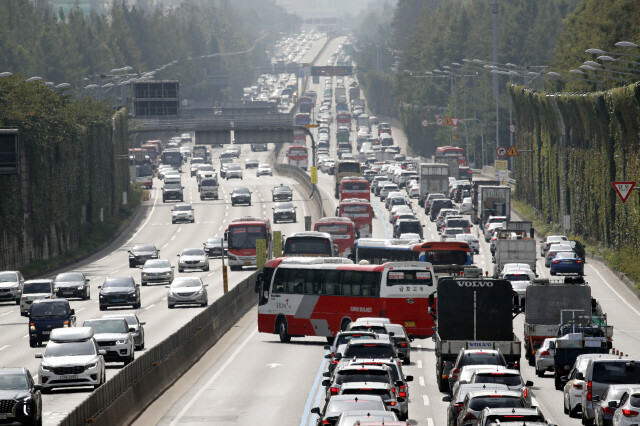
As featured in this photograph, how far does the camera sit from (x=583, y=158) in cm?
10088

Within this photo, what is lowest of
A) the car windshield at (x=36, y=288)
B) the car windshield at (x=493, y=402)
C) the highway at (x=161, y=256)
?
the highway at (x=161, y=256)

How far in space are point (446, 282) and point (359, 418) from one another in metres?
17.0

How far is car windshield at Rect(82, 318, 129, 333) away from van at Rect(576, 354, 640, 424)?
17.7m

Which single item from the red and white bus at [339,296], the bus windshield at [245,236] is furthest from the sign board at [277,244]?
the red and white bus at [339,296]

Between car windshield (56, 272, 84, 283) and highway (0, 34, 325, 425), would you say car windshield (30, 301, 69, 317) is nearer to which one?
highway (0, 34, 325, 425)

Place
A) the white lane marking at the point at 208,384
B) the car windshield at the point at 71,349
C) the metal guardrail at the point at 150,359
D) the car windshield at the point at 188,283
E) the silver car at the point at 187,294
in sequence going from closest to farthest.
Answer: the metal guardrail at the point at 150,359
the white lane marking at the point at 208,384
the car windshield at the point at 71,349
the silver car at the point at 187,294
the car windshield at the point at 188,283

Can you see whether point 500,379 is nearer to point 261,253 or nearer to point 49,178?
point 261,253

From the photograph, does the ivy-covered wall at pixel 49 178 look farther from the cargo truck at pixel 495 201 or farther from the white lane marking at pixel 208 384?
the white lane marking at pixel 208 384

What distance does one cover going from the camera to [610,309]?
206ft

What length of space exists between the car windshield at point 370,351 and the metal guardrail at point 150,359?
527 cm

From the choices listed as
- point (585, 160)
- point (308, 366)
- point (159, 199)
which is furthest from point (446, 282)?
point (159, 199)

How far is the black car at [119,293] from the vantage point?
62.8 m

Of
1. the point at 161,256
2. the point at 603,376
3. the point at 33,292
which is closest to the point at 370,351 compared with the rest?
the point at 603,376

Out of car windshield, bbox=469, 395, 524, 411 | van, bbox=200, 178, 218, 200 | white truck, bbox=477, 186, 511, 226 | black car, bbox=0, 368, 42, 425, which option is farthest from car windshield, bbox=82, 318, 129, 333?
van, bbox=200, 178, 218, 200
